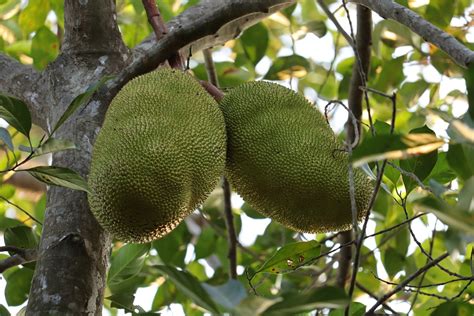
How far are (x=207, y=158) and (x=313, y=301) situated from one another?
749 mm

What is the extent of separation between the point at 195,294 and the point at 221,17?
1020 millimetres

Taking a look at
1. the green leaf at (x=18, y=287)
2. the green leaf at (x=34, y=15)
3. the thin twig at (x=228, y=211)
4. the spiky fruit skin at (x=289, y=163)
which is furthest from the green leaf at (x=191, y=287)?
the green leaf at (x=34, y=15)

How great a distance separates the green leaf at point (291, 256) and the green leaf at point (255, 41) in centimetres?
137

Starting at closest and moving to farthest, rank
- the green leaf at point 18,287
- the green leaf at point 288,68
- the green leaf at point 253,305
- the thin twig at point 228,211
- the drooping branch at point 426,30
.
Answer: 1. the green leaf at point 253,305
2. the drooping branch at point 426,30
3. the green leaf at point 18,287
4. the thin twig at point 228,211
5. the green leaf at point 288,68

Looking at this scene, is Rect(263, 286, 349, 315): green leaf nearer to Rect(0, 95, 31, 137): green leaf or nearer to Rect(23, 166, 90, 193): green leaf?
Rect(23, 166, 90, 193): green leaf

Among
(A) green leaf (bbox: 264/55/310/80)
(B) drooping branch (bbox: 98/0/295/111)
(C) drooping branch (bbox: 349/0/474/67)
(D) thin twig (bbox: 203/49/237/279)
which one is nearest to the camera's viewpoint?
(C) drooping branch (bbox: 349/0/474/67)

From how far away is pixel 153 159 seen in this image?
1.46 m

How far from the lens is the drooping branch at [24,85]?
2.01 metres

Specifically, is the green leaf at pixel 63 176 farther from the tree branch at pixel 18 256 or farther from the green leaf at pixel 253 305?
Answer: the green leaf at pixel 253 305

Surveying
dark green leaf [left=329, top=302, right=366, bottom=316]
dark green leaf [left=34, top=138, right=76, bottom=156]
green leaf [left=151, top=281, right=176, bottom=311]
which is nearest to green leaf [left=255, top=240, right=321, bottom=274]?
dark green leaf [left=329, top=302, right=366, bottom=316]

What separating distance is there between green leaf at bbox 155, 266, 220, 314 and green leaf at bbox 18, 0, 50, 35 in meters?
2.13

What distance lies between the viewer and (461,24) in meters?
2.75

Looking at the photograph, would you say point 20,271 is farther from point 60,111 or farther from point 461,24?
point 461,24

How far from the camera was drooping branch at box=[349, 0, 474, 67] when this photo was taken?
1.25m
